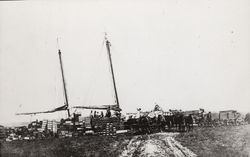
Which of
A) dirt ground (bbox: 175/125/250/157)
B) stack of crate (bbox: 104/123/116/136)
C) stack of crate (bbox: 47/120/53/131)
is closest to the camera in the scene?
dirt ground (bbox: 175/125/250/157)

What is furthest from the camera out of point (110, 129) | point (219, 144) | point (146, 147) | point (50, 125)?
point (50, 125)

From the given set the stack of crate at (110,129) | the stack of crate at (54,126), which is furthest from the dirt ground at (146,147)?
the stack of crate at (54,126)

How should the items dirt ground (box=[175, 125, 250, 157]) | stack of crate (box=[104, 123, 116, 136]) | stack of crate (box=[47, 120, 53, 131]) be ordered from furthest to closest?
stack of crate (box=[47, 120, 53, 131]) → stack of crate (box=[104, 123, 116, 136]) → dirt ground (box=[175, 125, 250, 157])

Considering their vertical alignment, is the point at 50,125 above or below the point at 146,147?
above

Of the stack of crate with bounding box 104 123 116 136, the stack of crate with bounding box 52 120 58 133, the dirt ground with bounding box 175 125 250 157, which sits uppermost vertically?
the stack of crate with bounding box 52 120 58 133

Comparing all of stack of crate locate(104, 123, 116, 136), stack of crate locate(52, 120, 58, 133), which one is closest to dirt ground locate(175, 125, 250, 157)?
stack of crate locate(104, 123, 116, 136)

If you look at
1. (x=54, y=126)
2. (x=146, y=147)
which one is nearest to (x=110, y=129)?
(x=54, y=126)

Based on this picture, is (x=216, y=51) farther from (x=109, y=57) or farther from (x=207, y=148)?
(x=109, y=57)

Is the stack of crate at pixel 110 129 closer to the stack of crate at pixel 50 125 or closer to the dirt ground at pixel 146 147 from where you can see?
the dirt ground at pixel 146 147

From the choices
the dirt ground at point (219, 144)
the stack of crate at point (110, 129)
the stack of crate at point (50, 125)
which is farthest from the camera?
the stack of crate at point (50, 125)

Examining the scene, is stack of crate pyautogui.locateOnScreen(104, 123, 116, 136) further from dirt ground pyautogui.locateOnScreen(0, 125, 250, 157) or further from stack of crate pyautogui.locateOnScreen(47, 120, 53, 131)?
stack of crate pyautogui.locateOnScreen(47, 120, 53, 131)

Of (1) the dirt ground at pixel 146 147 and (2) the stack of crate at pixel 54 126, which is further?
(2) the stack of crate at pixel 54 126

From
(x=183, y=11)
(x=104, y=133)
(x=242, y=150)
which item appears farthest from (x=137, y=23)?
(x=104, y=133)

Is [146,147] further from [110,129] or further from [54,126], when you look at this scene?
[54,126]
